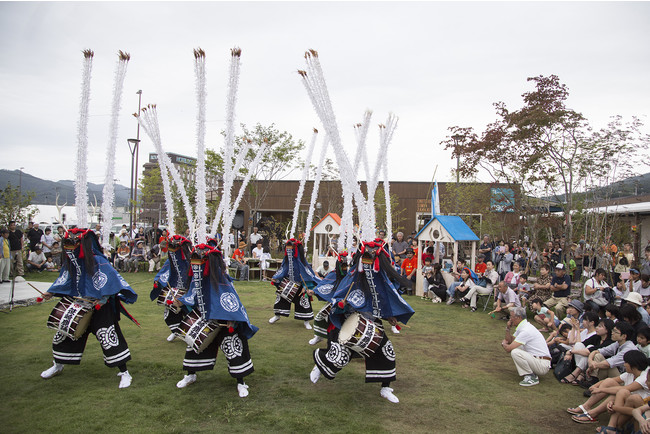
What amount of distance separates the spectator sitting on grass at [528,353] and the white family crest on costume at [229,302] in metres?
3.07

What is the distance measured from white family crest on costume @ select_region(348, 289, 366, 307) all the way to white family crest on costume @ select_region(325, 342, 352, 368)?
45 centimetres

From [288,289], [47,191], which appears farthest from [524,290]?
[47,191]

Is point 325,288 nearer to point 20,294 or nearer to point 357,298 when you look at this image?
point 357,298

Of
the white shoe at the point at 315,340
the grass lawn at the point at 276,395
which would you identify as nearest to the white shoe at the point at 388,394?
the grass lawn at the point at 276,395

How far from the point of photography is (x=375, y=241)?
496cm

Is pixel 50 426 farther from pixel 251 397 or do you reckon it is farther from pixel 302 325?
pixel 302 325

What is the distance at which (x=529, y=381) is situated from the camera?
17.1 feet

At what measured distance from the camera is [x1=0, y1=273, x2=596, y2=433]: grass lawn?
3.97 metres

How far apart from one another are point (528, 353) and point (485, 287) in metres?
4.76

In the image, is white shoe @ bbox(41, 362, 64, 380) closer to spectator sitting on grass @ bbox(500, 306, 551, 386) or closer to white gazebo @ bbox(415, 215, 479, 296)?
spectator sitting on grass @ bbox(500, 306, 551, 386)

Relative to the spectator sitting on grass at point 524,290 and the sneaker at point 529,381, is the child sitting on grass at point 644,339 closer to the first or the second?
the sneaker at point 529,381

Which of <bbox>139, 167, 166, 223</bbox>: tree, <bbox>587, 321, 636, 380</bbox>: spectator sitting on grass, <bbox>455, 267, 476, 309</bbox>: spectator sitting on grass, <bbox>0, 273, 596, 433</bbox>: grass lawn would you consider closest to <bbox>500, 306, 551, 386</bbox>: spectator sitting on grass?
<bbox>0, 273, 596, 433</bbox>: grass lawn

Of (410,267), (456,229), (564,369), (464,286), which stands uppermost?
(456,229)

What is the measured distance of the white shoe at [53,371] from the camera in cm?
487
